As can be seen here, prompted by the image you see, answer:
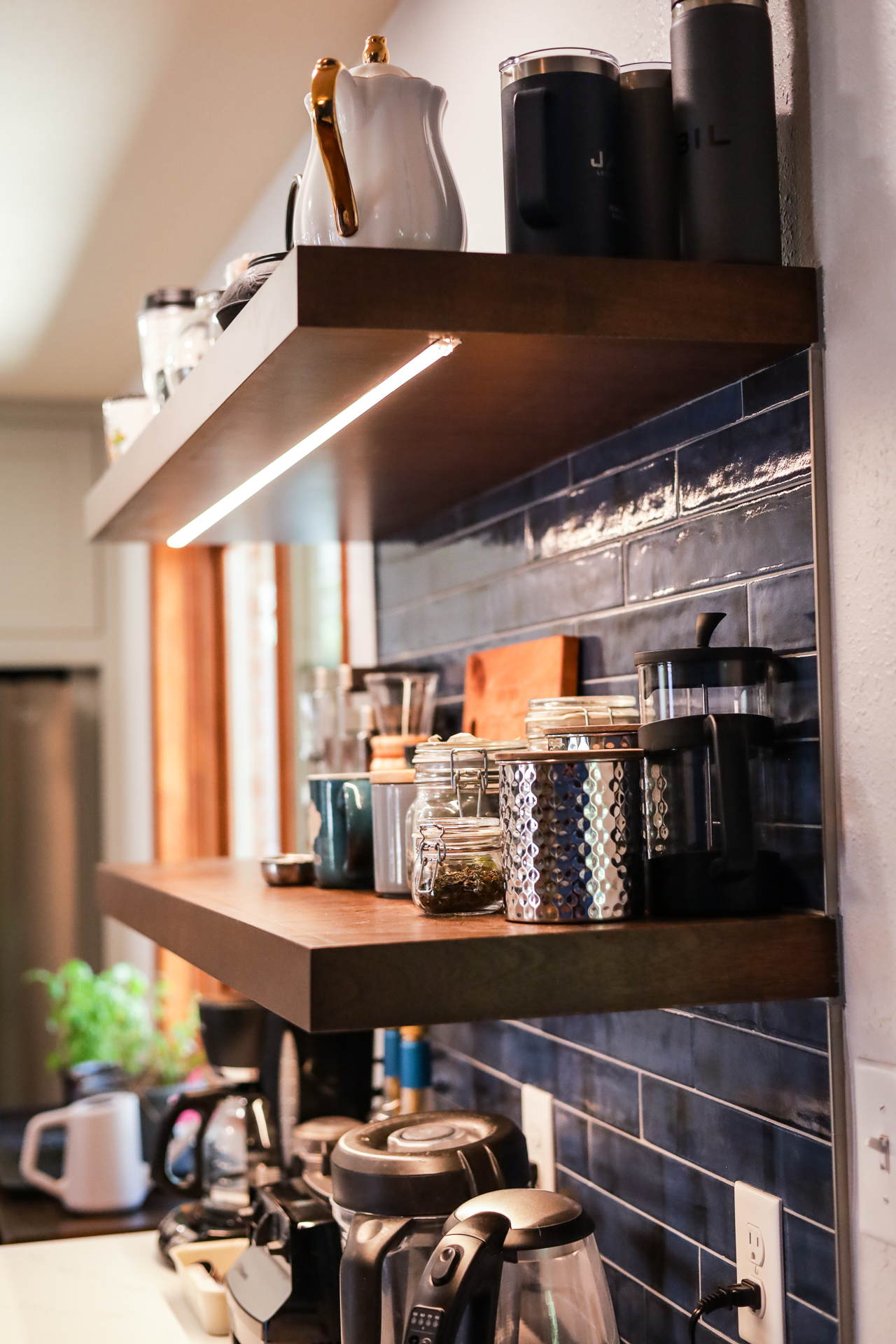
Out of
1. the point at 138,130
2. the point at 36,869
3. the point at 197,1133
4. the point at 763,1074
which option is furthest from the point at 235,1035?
the point at 36,869

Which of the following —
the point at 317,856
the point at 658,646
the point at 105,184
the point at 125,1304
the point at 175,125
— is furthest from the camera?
the point at 105,184

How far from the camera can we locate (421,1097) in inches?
63.5

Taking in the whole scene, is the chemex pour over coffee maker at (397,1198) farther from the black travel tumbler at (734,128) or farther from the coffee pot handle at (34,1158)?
the coffee pot handle at (34,1158)

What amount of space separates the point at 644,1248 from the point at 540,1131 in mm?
235

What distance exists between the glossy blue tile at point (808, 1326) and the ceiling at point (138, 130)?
1615mm

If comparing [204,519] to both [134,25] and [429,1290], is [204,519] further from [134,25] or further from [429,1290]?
[429,1290]

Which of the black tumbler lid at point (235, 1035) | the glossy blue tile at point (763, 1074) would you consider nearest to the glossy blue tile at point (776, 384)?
the glossy blue tile at point (763, 1074)

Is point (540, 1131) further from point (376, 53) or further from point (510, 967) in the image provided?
point (376, 53)

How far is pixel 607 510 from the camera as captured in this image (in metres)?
1.26

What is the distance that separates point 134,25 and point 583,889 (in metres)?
1.51

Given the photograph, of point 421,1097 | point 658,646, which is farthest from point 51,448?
point 658,646

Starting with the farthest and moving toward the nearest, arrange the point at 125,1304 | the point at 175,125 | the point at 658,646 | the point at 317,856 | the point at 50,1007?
the point at 50,1007, the point at 175,125, the point at 125,1304, the point at 317,856, the point at 658,646

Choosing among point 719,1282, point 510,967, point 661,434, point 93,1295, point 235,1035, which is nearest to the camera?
point 510,967

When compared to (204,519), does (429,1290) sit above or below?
below
